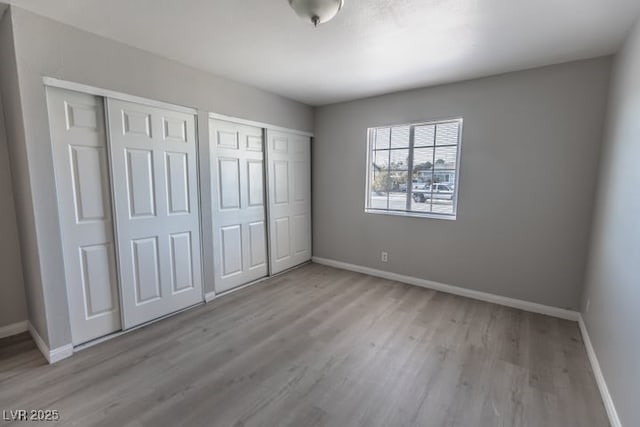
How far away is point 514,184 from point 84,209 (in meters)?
3.94

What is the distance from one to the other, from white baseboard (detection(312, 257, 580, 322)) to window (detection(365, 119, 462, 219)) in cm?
85

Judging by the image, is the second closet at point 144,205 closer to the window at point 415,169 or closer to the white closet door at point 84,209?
the white closet door at point 84,209

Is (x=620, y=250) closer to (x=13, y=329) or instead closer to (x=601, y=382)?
(x=601, y=382)

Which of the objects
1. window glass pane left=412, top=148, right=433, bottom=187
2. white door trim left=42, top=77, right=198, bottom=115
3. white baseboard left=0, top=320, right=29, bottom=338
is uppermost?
white door trim left=42, top=77, right=198, bottom=115

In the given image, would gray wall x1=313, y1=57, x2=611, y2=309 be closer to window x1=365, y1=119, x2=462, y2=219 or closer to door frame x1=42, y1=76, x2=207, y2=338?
window x1=365, y1=119, x2=462, y2=219

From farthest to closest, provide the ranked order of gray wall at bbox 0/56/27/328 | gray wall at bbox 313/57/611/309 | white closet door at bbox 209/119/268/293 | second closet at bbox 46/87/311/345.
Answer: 1. white closet door at bbox 209/119/268/293
2. gray wall at bbox 313/57/611/309
3. gray wall at bbox 0/56/27/328
4. second closet at bbox 46/87/311/345

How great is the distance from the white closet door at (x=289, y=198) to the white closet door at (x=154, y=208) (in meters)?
1.13

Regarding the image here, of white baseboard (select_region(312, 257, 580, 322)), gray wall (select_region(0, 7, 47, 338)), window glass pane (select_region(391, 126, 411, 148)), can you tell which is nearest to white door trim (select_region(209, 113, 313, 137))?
window glass pane (select_region(391, 126, 411, 148))

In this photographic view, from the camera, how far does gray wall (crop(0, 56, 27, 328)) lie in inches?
92.1

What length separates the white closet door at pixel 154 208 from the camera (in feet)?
7.93

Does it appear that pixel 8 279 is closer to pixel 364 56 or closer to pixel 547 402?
pixel 364 56

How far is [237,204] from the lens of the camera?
3438mm

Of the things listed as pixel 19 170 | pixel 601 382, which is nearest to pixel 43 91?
pixel 19 170

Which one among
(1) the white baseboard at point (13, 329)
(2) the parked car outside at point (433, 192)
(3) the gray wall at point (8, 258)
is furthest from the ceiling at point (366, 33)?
(1) the white baseboard at point (13, 329)
